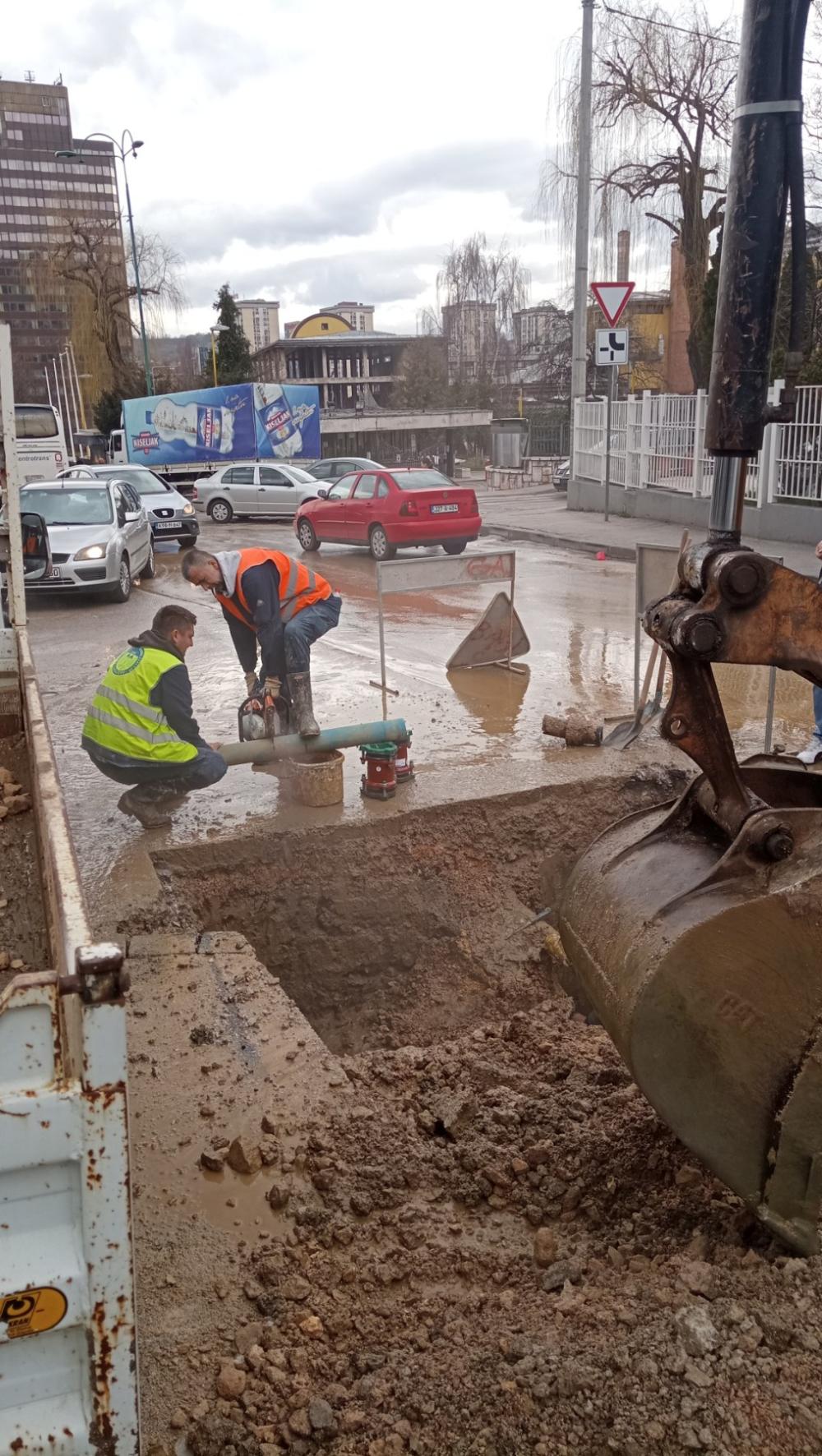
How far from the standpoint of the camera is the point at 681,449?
2098 centimetres

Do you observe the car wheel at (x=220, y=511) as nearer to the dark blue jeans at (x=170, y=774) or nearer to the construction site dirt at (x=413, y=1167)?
the construction site dirt at (x=413, y=1167)

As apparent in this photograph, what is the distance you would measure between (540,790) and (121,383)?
5610 centimetres

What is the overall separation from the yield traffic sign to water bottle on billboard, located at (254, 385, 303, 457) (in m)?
→ 18.2

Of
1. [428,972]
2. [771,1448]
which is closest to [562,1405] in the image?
[771,1448]

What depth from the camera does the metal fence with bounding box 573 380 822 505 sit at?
16422 mm

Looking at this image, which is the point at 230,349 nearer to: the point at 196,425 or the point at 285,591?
the point at 196,425

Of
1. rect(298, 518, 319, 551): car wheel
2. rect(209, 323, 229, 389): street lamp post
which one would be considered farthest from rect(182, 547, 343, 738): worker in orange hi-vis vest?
rect(209, 323, 229, 389): street lamp post

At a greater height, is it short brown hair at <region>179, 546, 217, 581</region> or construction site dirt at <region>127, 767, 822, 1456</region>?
short brown hair at <region>179, 546, 217, 581</region>

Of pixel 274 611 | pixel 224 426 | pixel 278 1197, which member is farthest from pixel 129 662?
pixel 224 426

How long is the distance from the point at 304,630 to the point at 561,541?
42.8ft

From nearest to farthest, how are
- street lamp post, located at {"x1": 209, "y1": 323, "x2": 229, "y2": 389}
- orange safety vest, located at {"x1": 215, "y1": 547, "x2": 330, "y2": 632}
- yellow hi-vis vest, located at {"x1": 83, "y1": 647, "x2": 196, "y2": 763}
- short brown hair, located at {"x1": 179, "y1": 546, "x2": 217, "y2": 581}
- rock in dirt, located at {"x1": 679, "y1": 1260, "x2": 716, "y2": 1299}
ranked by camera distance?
rock in dirt, located at {"x1": 679, "y1": 1260, "x2": 716, "y2": 1299}, yellow hi-vis vest, located at {"x1": 83, "y1": 647, "x2": 196, "y2": 763}, short brown hair, located at {"x1": 179, "y1": 546, "x2": 217, "y2": 581}, orange safety vest, located at {"x1": 215, "y1": 547, "x2": 330, "y2": 632}, street lamp post, located at {"x1": 209, "y1": 323, "x2": 229, "y2": 389}

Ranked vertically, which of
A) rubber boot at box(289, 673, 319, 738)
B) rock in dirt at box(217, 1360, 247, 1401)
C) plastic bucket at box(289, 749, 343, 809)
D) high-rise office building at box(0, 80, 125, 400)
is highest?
high-rise office building at box(0, 80, 125, 400)

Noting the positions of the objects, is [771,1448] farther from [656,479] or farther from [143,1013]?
[656,479]

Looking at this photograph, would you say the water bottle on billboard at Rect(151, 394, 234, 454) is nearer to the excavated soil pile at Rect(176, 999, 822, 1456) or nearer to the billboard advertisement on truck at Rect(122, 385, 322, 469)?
the billboard advertisement on truck at Rect(122, 385, 322, 469)
